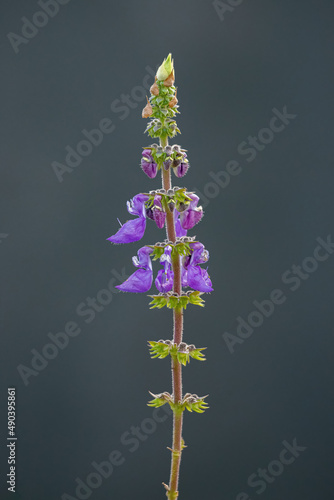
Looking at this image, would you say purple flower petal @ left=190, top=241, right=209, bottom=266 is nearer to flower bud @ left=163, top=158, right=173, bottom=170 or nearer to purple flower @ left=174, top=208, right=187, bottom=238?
purple flower @ left=174, top=208, right=187, bottom=238

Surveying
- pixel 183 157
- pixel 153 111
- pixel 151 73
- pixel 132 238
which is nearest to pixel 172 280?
pixel 132 238

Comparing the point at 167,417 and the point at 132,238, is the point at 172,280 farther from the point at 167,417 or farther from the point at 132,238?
the point at 167,417

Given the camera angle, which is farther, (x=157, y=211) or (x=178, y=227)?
(x=178, y=227)

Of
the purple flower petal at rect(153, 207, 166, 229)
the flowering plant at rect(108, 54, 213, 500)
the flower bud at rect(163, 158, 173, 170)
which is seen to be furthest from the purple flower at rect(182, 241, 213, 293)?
the flower bud at rect(163, 158, 173, 170)

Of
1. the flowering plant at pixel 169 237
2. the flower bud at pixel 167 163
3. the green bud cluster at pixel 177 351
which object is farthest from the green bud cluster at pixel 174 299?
the flower bud at pixel 167 163

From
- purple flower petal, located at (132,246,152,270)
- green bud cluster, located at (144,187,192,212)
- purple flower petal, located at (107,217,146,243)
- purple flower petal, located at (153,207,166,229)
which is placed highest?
green bud cluster, located at (144,187,192,212)

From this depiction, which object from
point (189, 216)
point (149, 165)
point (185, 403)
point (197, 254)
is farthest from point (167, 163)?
point (185, 403)

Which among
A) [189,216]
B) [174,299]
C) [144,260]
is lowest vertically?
[174,299]

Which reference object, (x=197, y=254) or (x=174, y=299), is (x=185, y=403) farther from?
(x=197, y=254)
